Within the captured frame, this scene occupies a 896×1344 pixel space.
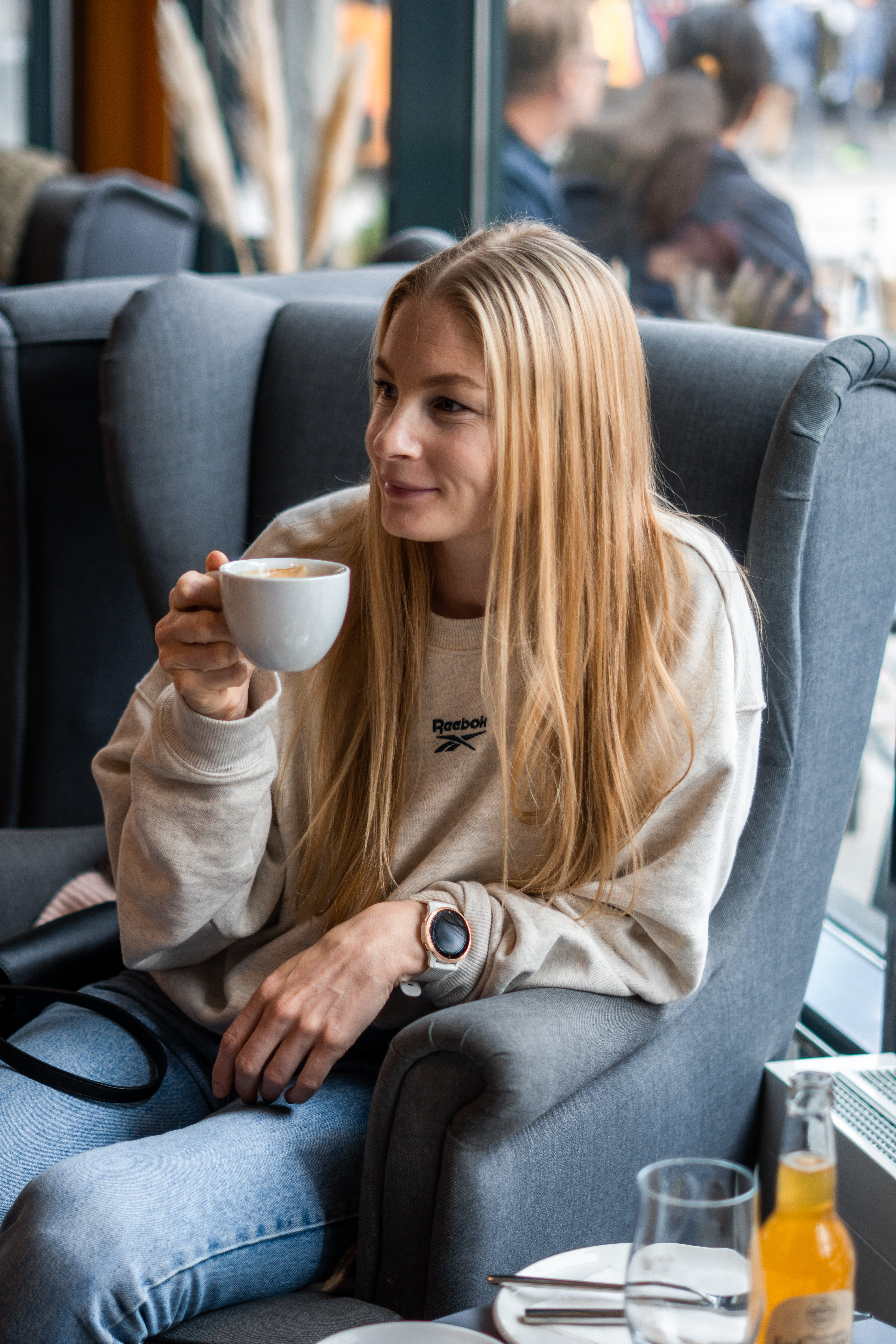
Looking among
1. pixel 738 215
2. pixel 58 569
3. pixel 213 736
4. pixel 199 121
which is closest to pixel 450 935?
pixel 213 736

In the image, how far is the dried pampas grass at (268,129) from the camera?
3.17m

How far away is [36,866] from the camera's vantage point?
154 centimetres


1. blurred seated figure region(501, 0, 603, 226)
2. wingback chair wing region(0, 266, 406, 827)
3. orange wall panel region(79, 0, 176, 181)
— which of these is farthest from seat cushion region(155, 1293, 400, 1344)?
orange wall panel region(79, 0, 176, 181)

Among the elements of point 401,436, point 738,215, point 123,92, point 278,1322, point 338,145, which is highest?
point 123,92

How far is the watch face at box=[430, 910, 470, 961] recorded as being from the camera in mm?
1099

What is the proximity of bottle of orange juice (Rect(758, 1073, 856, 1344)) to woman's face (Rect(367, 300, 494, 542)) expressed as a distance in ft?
1.98

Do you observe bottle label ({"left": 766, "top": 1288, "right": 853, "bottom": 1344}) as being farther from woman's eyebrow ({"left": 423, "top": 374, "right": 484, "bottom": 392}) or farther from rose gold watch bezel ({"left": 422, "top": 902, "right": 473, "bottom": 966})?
woman's eyebrow ({"left": 423, "top": 374, "right": 484, "bottom": 392})

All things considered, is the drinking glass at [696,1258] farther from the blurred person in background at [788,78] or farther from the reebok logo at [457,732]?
the blurred person in background at [788,78]

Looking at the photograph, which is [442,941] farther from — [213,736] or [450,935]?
[213,736]

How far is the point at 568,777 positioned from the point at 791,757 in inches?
9.9

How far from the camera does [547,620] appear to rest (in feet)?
3.77

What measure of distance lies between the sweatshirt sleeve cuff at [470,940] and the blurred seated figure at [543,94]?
6.28 ft

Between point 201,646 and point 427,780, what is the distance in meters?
0.28

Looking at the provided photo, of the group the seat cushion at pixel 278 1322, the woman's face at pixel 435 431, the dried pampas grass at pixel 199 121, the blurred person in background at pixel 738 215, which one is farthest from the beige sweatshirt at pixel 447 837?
the dried pampas grass at pixel 199 121
